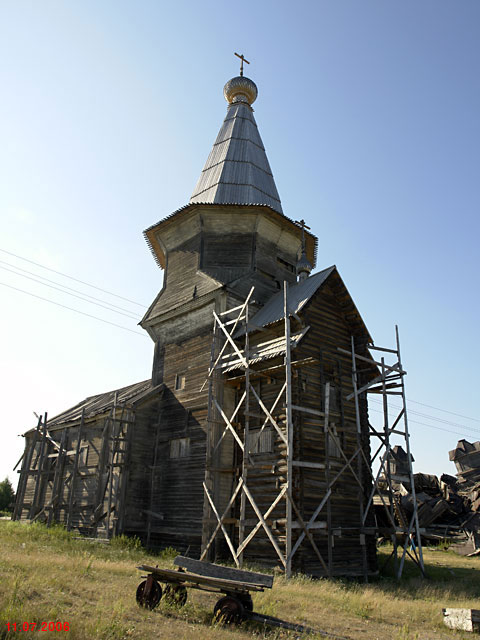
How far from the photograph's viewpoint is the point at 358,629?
9.18 m

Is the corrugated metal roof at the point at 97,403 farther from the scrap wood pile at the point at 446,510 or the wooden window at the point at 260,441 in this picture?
the scrap wood pile at the point at 446,510

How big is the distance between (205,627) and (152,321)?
55.9 feet

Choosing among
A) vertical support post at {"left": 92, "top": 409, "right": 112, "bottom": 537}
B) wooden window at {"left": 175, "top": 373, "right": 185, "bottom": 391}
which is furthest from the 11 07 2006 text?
vertical support post at {"left": 92, "top": 409, "right": 112, "bottom": 537}

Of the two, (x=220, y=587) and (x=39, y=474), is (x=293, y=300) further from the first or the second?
(x=39, y=474)

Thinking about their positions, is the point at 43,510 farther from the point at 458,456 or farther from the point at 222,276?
the point at 458,456

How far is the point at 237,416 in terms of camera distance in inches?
733

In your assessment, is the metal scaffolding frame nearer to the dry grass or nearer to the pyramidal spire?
the dry grass

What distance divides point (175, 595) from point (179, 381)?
12694mm

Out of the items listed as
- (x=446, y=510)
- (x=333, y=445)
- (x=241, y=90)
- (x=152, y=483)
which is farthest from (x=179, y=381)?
(x=241, y=90)

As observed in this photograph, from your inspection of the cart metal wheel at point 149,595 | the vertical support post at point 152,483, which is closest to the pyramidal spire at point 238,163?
the vertical support post at point 152,483

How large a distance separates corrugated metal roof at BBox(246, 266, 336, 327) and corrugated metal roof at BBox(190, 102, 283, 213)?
5.68 meters

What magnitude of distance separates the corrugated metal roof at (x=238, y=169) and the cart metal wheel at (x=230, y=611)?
18562 millimetres

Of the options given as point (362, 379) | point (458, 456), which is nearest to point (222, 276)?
point (362, 379)

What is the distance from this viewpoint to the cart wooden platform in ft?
27.2
